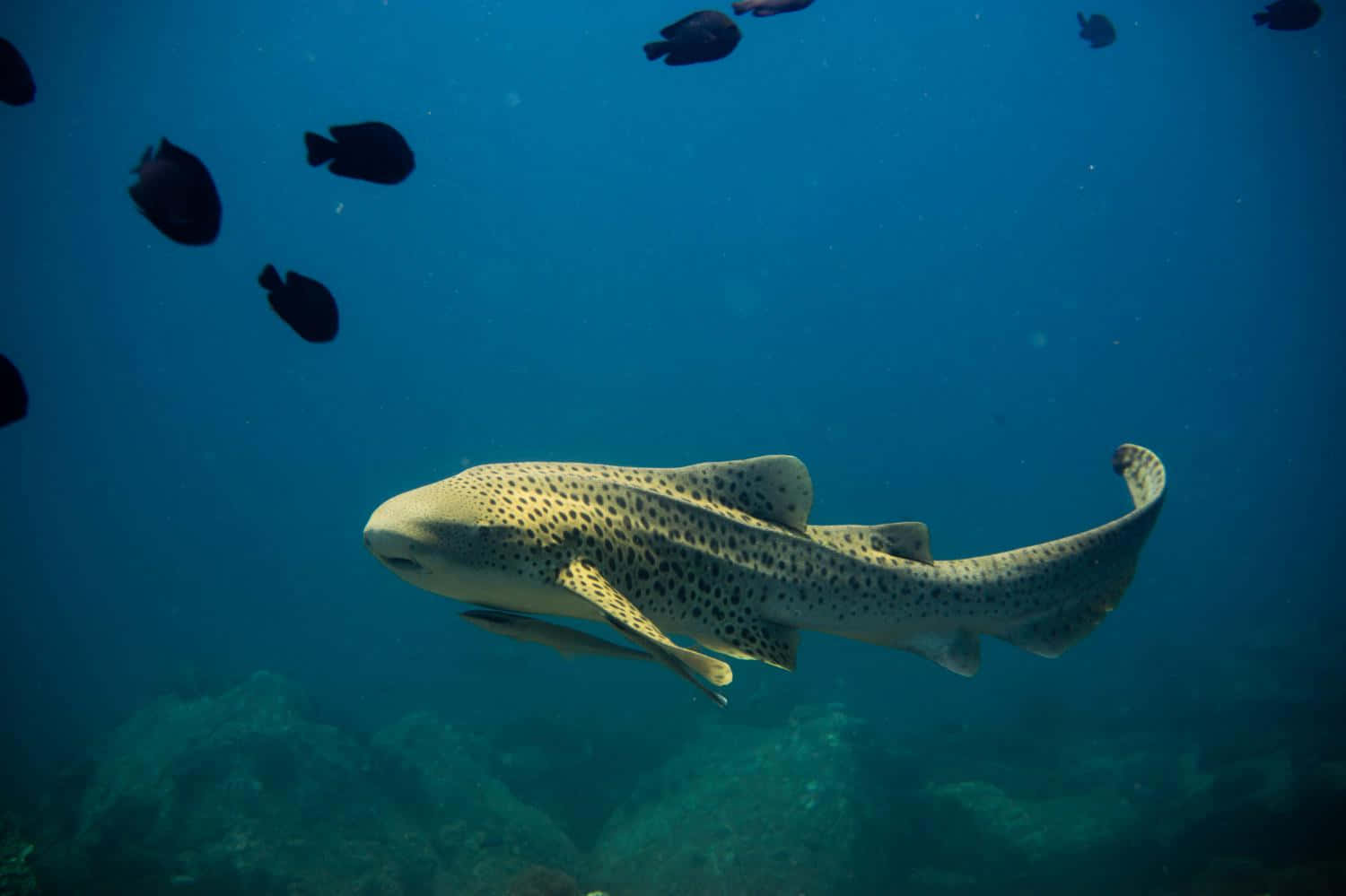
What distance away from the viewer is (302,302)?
401 centimetres

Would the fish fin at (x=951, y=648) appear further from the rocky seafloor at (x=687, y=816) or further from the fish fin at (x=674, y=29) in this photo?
the rocky seafloor at (x=687, y=816)

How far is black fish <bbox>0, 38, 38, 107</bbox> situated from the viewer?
156 inches

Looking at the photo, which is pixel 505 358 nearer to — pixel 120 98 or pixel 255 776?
pixel 120 98

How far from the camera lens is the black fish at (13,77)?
397 centimetres

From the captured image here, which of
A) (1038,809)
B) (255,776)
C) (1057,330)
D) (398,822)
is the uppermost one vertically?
(255,776)

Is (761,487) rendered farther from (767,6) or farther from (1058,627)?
(767,6)

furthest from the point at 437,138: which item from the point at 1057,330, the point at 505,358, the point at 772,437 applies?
the point at 1057,330

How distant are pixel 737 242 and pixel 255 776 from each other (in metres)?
67.0

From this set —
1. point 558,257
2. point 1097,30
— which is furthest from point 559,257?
point 1097,30

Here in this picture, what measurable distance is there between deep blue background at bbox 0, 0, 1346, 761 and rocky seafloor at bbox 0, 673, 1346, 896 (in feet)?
79.3

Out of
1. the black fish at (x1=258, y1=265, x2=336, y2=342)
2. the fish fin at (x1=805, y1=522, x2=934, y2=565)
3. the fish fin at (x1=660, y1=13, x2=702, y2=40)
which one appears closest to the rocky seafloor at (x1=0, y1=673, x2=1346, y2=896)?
the fish fin at (x1=805, y1=522, x2=934, y2=565)

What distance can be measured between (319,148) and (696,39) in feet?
11.0

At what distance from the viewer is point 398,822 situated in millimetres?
15016

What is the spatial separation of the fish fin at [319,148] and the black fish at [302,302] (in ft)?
2.52
